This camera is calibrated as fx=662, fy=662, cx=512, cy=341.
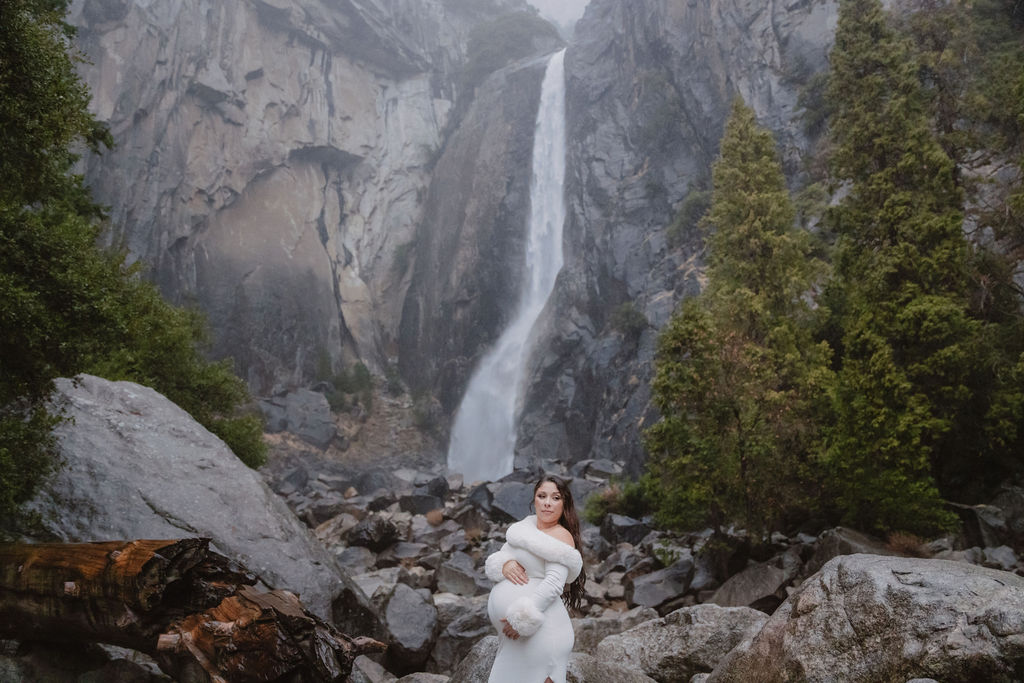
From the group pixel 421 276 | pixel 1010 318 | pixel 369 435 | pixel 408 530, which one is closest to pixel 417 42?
pixel 421 276

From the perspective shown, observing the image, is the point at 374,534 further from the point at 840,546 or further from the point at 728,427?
the point at 840,546

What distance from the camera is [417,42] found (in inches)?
2970

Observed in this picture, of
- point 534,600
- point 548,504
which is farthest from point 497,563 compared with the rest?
point 548,504

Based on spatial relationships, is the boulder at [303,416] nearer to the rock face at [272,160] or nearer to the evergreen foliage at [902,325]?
the rock face at [272,160]

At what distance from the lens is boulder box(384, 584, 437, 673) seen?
10.3 m

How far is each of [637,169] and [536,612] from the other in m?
49.6

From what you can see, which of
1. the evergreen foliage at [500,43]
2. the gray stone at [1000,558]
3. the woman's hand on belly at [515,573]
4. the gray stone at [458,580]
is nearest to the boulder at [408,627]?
the gray stone at [458,580]

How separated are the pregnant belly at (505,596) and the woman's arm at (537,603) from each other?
0.17 feet

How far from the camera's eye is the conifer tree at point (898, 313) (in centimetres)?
1327

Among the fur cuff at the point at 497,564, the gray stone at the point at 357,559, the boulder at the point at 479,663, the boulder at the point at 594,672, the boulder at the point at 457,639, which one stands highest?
the fur cuff at the point at 497,564

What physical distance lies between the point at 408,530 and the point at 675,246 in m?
25.6

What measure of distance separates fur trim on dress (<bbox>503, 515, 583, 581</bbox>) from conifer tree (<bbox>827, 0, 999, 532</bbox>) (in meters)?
11.0

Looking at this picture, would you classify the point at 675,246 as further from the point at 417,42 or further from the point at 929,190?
the point at 417,42

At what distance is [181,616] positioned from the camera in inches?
206
